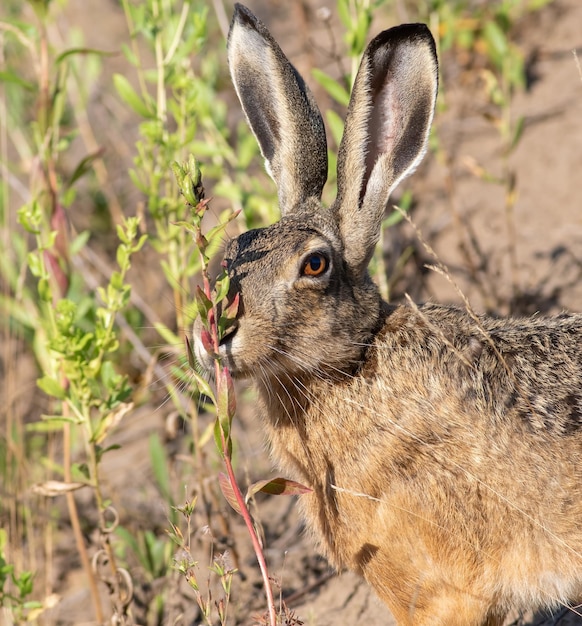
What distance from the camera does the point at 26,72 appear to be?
8.74m

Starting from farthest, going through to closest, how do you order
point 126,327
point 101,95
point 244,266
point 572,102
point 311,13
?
point 311,13
point 101,95
point 572,102
point 126,327
point 244,266

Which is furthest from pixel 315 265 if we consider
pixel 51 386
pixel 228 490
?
pixel 51 386

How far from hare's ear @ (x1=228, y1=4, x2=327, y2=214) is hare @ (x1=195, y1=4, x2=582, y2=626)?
2 cm

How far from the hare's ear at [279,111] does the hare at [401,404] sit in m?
0.02

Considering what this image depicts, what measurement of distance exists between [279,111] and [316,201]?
1.45 feet

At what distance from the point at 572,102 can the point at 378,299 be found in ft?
12.8

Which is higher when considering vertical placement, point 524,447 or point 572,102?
point 572,102

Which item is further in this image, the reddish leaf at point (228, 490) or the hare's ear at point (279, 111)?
the hare's ear at point (279, 111)

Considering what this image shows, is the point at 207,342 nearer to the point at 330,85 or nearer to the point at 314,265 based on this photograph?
the point at 314,265

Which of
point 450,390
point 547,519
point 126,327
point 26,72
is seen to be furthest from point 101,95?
point 547,519

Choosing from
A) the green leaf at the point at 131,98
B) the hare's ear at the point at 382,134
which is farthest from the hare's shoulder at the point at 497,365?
the green leaf at the point at 131,98

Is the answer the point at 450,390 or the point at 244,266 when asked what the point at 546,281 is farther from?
the point at 244,266

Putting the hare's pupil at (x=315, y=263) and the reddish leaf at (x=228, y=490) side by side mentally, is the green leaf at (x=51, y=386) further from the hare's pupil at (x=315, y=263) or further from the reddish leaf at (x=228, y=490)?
the hare's pupil at (x=315, y=263)

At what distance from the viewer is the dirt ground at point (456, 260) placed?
4.66 meters
